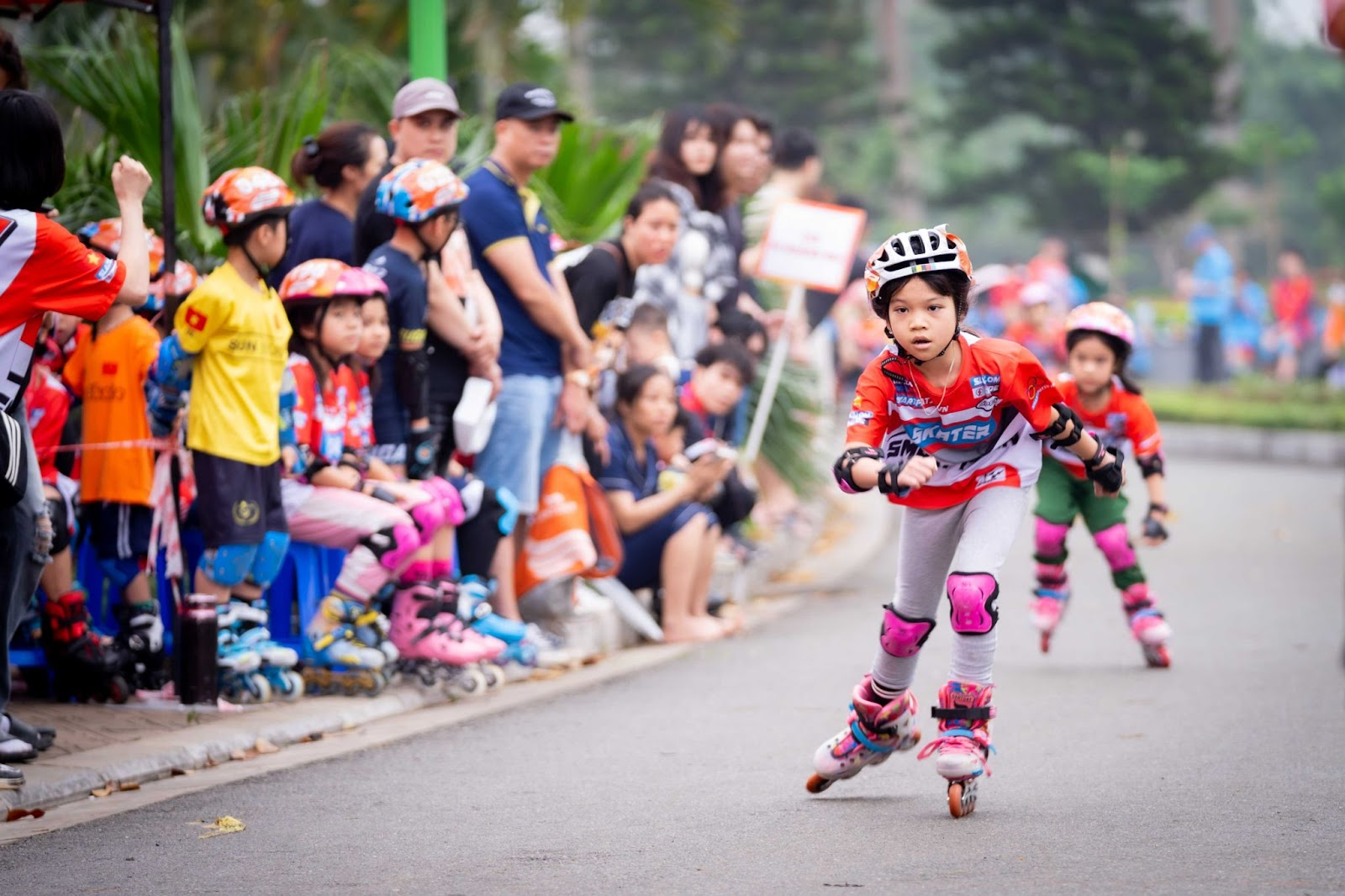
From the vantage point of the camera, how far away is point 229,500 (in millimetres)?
7043

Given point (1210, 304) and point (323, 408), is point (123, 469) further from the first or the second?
point (1210, 304)

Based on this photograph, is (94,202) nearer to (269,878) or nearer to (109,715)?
(109,715)

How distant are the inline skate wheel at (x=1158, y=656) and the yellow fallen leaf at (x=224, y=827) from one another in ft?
14.5

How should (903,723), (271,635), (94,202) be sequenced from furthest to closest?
1. (94,202)
2. (271,635)
3. (903,723)

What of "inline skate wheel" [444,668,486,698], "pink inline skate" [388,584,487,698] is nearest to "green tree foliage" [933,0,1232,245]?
"inline skate wheel" [444,668,486,698]

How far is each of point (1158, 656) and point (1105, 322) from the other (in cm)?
142

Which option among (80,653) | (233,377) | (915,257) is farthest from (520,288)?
(915,257)

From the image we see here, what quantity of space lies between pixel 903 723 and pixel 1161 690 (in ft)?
7.47

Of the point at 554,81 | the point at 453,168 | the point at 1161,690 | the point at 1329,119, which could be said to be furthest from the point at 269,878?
the point at 1329,119

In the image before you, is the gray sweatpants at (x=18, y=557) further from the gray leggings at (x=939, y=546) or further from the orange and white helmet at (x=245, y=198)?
the gray leggings at (x=939, y=546)

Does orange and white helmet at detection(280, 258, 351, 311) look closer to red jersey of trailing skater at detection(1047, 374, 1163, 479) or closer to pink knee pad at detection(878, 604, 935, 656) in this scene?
pink knee pad at detection(878, 604, 935, 656)

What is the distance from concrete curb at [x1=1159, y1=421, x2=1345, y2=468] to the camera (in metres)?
21.3

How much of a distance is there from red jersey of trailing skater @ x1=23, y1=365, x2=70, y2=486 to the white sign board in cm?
569

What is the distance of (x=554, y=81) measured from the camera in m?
20.0
